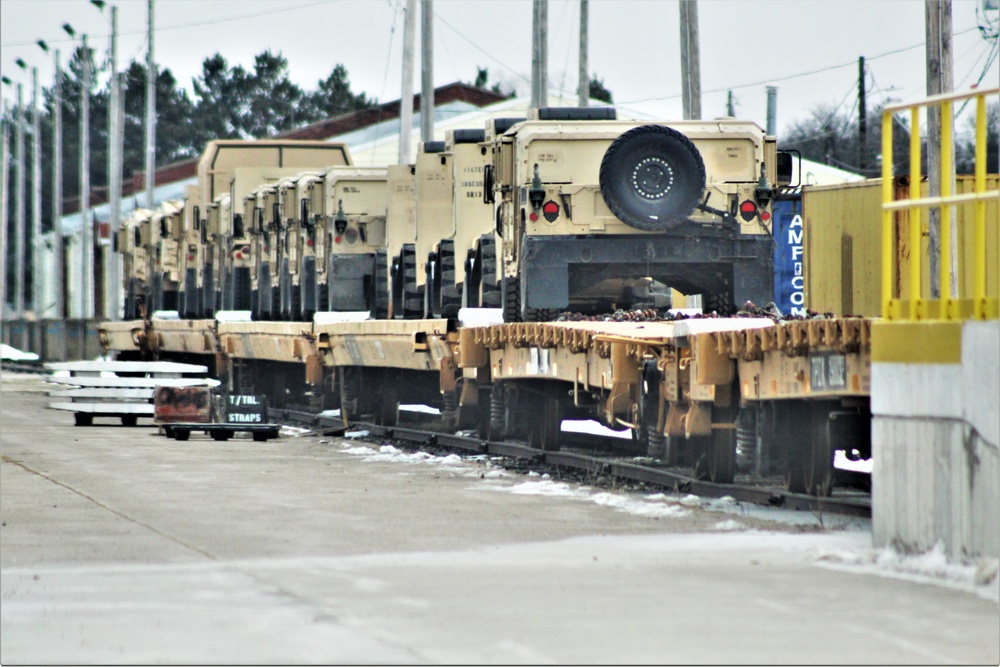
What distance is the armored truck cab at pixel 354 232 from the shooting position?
25.5 metres

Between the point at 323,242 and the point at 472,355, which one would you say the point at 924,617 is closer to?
the point at 472,355

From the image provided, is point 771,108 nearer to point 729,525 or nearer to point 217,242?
point 217,242

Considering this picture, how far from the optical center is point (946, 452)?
29.4ft

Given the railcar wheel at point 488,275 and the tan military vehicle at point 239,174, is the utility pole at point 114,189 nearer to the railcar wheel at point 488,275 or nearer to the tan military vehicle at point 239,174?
the tan military vehicle at point 239,174

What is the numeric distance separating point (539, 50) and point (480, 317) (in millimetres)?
14439

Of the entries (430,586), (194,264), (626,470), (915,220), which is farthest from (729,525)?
(194,264)

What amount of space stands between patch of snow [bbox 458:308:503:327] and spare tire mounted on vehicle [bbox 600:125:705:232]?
198cm

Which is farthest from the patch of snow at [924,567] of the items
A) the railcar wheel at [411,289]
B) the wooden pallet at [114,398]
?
the wooden pallet at [114,398]

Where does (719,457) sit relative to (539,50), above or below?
below

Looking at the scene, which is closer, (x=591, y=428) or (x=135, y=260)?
(x=591, y=428)

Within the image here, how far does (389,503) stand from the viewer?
12.4 meters

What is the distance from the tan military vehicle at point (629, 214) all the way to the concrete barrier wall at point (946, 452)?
7.96m

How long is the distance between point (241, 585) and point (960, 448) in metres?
3.58

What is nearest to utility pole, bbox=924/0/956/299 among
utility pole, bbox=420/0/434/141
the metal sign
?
the metal sign
